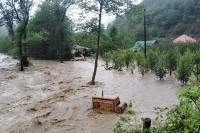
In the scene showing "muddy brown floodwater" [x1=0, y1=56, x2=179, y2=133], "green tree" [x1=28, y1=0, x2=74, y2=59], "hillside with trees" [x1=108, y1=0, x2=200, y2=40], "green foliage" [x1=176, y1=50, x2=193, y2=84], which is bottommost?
"muddy brown floodwater" [x1=0, y1=56, x2=179, y2=133]

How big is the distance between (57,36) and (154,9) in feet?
203

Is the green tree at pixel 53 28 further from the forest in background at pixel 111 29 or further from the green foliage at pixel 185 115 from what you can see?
the green foliage at pixel 185 115

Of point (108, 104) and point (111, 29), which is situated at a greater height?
point (111, 29)

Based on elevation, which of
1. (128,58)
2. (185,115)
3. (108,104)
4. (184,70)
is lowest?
(108,104)

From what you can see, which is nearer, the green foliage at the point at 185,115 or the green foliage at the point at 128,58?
the green foliage at the point at 185,115

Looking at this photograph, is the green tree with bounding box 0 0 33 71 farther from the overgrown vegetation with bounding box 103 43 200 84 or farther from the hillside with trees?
the hillside with trees

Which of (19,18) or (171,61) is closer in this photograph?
(171,61)

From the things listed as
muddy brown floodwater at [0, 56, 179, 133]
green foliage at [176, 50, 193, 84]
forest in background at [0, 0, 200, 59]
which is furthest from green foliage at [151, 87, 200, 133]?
forest in background at [0, 0, 200, 59]

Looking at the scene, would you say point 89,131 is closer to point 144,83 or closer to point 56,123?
point 56,123

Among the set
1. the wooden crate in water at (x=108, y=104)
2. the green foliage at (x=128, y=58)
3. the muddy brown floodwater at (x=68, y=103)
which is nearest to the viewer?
the muddy brown floodwater at (x=68, y=103)

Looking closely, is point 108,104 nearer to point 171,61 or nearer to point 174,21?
point 171,61

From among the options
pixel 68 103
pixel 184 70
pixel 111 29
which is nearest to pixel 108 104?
pixel 68 103

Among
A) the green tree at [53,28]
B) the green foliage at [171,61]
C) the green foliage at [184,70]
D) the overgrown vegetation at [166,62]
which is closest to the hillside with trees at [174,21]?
the green tree at [53,28]

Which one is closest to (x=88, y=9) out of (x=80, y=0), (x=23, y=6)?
(x=80, y=0)
